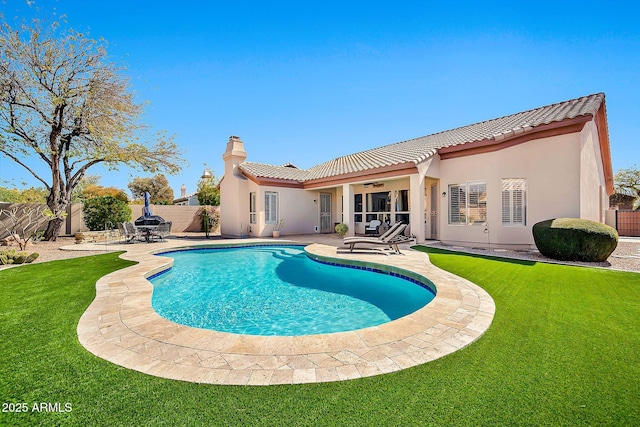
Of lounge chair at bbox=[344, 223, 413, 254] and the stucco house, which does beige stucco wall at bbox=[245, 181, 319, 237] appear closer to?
the stucco house

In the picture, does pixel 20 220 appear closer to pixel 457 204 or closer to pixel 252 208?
pixel 252 208

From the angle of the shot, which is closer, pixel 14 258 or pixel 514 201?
pixel 14 258

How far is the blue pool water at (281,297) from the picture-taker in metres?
5.64

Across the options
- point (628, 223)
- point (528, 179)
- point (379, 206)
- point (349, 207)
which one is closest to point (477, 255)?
point (528, 179)

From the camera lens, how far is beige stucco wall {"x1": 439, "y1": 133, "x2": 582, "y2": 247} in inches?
428

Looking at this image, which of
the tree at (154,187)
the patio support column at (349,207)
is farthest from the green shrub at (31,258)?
the tree at (154,187)

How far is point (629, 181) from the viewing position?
109 ft

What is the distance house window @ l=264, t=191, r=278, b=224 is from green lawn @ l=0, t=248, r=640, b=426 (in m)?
14.2

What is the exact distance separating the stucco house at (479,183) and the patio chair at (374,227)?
2.13 ft

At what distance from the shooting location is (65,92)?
14891 mm

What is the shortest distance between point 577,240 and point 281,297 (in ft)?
30.7


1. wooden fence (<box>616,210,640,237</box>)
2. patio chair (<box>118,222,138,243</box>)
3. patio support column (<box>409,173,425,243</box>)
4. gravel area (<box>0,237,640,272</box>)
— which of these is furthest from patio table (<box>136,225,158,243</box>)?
wooden fence (<box>616,210,640,237</box>)

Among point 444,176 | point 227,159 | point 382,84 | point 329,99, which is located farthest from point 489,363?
point 227,159

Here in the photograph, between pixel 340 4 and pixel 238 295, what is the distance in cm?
1094
